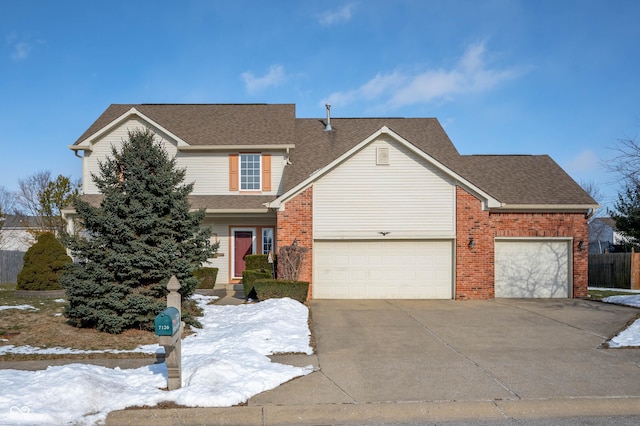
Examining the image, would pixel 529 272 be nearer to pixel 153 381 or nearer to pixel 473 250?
pixel 473 250

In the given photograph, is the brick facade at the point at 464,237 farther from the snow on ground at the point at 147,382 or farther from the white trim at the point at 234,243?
the snow on ground at the point at 147,382

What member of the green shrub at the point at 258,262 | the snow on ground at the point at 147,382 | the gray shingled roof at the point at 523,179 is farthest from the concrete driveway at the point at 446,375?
the gray shingled roof at the point at 523,179

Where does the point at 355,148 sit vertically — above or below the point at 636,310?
above

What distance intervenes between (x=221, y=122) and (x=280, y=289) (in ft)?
35.8

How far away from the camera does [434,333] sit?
Result: 11102mm

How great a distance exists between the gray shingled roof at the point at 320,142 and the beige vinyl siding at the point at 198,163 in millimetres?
497

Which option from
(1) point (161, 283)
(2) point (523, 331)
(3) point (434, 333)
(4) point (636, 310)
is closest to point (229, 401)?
(1) point (161, 283)

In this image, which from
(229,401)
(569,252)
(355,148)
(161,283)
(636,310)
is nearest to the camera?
(229,401)

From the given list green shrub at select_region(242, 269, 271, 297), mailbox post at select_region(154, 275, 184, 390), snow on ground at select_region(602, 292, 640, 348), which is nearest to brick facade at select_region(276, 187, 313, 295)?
green shrub at select_region(242, 269, 271, 297)

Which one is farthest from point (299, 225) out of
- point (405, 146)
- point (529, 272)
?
point (529, 272)

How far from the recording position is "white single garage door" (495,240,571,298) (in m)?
17.7

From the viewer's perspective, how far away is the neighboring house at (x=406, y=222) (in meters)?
16.5

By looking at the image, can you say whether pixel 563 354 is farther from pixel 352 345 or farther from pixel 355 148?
pixel 355 148

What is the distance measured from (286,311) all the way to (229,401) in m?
6.45
